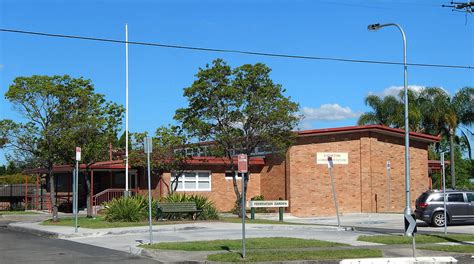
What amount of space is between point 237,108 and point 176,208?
5.53 metres

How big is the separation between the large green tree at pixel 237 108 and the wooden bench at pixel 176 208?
3.91 metres

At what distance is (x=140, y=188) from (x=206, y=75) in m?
10.0

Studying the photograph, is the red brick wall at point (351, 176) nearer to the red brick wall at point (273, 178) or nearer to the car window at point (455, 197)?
the red brick wall at point (273, 178)

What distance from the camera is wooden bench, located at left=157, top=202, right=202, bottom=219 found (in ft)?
80.0

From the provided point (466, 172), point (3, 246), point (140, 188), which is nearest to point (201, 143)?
→ point (140, 188)

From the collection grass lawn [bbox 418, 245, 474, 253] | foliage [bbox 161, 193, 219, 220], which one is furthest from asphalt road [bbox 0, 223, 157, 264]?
grass lawn [bbox 418, 245, 474, 253]

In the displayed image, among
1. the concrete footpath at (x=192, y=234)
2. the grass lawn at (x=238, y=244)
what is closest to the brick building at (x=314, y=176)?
the concrete footpath at (x=192, y=234)

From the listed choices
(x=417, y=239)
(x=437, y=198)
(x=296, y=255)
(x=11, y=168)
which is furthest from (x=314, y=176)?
(x=11, y=168)

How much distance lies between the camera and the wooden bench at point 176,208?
24.4 m

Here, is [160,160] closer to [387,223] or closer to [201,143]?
[201,143]

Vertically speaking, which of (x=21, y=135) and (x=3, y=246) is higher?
(x=21, y=135)

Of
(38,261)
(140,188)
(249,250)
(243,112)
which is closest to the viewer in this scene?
(38,261)

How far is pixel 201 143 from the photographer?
97.2 ft

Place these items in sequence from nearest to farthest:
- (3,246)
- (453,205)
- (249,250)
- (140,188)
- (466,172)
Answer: (249,250) < (3,246) < (453,205) < (140,188) < (466,172)
